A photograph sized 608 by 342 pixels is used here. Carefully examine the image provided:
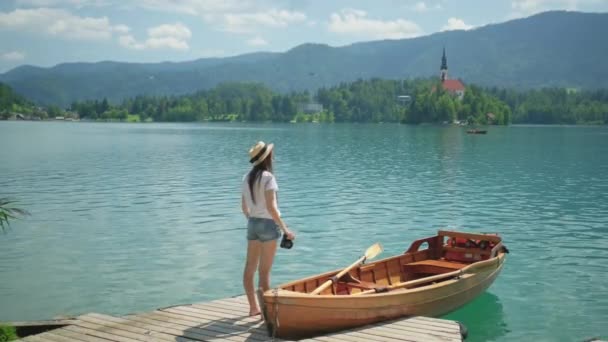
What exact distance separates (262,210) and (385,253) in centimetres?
1220

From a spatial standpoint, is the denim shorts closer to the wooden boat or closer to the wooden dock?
the wooden boat

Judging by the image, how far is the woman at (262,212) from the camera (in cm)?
1162

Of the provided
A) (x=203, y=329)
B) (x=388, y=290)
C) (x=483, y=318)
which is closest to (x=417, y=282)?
(x=388, y=290)

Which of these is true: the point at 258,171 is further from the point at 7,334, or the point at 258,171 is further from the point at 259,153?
the point at 7,334

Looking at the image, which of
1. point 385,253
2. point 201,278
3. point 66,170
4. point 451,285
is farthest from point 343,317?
point 66,170

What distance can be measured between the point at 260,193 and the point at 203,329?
265 cm

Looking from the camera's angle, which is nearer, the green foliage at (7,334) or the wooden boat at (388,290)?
the green foliage at (7,334)

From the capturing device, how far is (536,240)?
25.4 meters

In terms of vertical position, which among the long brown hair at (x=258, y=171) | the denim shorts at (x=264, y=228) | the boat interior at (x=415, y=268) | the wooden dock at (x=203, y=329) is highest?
the long brown hair at (x=258, y=171)

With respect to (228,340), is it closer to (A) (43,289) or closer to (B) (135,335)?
(B) (135,335)

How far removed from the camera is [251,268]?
486 inches

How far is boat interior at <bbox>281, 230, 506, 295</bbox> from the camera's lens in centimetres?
1345

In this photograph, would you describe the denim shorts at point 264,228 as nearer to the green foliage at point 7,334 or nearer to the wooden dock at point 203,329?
the wooden dock at point 203,329

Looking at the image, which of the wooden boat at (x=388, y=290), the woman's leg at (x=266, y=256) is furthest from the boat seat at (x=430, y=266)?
the woman's leg at (x=266, y=256)
